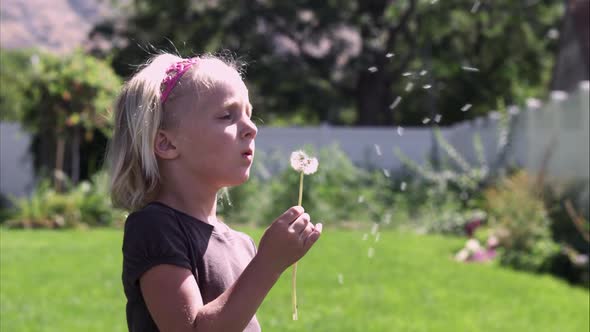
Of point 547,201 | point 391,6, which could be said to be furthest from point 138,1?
point 547,201

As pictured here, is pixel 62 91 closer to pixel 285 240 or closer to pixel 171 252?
pixel 171 252

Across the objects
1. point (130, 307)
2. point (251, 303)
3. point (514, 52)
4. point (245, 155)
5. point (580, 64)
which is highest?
point (245, 155)

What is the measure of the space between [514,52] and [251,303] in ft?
87.2

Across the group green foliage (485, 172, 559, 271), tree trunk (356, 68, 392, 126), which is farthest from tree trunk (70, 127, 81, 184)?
tree trunk (356, 68, 392, 126)

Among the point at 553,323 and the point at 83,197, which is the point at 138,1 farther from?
the point at 553,323

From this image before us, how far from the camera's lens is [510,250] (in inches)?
309

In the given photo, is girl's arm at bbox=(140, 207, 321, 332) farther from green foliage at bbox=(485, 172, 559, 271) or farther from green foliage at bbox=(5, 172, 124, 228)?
green foliage at bbox=(5, 172, 124, 228)

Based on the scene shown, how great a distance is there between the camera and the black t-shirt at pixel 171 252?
1559mm

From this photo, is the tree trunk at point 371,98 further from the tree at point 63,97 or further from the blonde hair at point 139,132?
the blonde hair at point 139,132

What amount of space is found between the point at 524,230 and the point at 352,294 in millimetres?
2627

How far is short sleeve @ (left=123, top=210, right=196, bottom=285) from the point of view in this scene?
155cm

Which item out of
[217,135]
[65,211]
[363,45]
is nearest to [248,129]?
[217,135]

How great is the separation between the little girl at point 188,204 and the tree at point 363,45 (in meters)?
21.1

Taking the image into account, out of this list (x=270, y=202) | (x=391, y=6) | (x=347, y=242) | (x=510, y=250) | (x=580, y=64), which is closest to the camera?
(x=510, y=250)
